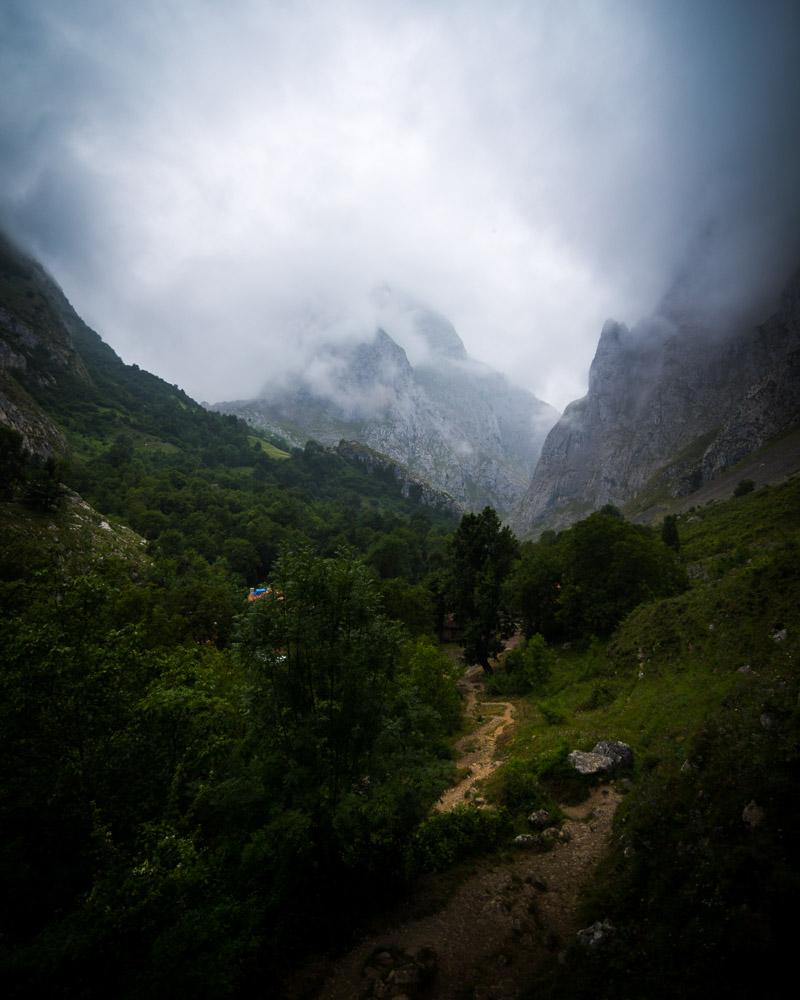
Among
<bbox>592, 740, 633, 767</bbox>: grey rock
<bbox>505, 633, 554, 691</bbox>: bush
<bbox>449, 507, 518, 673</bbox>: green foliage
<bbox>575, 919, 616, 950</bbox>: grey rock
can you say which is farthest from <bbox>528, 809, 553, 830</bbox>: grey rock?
<bbox>449, 507, 518, 673</bbox>: green foliage

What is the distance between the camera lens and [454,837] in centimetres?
1340

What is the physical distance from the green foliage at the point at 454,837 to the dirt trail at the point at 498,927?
0.68 m

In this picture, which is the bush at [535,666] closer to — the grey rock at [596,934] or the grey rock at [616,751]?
the grey rock at [616,751]

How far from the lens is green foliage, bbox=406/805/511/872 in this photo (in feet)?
41.9

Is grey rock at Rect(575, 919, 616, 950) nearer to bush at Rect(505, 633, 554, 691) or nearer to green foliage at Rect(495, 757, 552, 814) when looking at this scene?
green foliage at Rect(495, 757, 552, 814)

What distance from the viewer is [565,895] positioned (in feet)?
35.1

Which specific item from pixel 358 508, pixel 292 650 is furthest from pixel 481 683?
pixel 358 508

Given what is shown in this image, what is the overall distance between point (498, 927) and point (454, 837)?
3187 millimetres

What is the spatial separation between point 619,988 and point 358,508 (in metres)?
152

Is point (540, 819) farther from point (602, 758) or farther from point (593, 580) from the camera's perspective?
point (593, 580)

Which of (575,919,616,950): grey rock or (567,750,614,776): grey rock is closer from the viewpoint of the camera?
(575,919,616,950): grey rock

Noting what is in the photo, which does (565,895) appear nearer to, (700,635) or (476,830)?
(476,830)

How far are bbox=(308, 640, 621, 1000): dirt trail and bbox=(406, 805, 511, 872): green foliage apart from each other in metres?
0.68

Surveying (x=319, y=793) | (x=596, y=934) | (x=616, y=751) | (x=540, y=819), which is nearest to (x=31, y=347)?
(x=319, y=793)
